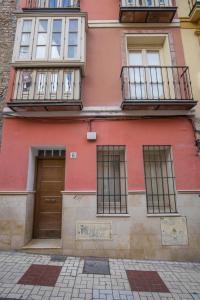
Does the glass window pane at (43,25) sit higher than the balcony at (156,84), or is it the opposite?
the glass window pane at (43,25)

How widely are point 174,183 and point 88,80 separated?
3.99 m

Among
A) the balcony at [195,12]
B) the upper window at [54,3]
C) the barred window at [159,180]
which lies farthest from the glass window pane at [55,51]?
the balcony at [195,12]

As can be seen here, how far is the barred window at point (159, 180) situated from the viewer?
5.28 meters

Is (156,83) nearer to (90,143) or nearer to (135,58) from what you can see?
(135,58)

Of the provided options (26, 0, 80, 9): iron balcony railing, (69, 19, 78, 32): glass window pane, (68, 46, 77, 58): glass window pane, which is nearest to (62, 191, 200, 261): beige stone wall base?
(68, 46, 77, 58): glass window pane

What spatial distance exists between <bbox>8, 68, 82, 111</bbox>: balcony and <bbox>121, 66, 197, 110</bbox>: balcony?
1448 mm

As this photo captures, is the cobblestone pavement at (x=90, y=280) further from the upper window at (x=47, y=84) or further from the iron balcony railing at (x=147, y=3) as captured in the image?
the iron balcony railing at (x=147, y=3)

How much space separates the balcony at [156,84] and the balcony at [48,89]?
1.45 metres

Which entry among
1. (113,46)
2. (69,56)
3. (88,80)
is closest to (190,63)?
(113,46)

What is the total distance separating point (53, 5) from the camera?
6.68 meters

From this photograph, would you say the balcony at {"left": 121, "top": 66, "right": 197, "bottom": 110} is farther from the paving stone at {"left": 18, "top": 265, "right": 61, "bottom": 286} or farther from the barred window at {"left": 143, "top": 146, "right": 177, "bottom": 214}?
the paving stone at {"left": 18, "top": 265, "right": 61, "bottom": 286}

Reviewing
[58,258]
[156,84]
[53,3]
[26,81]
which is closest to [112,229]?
[58,258]

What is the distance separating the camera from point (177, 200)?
500 cm

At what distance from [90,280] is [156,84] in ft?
17.9
